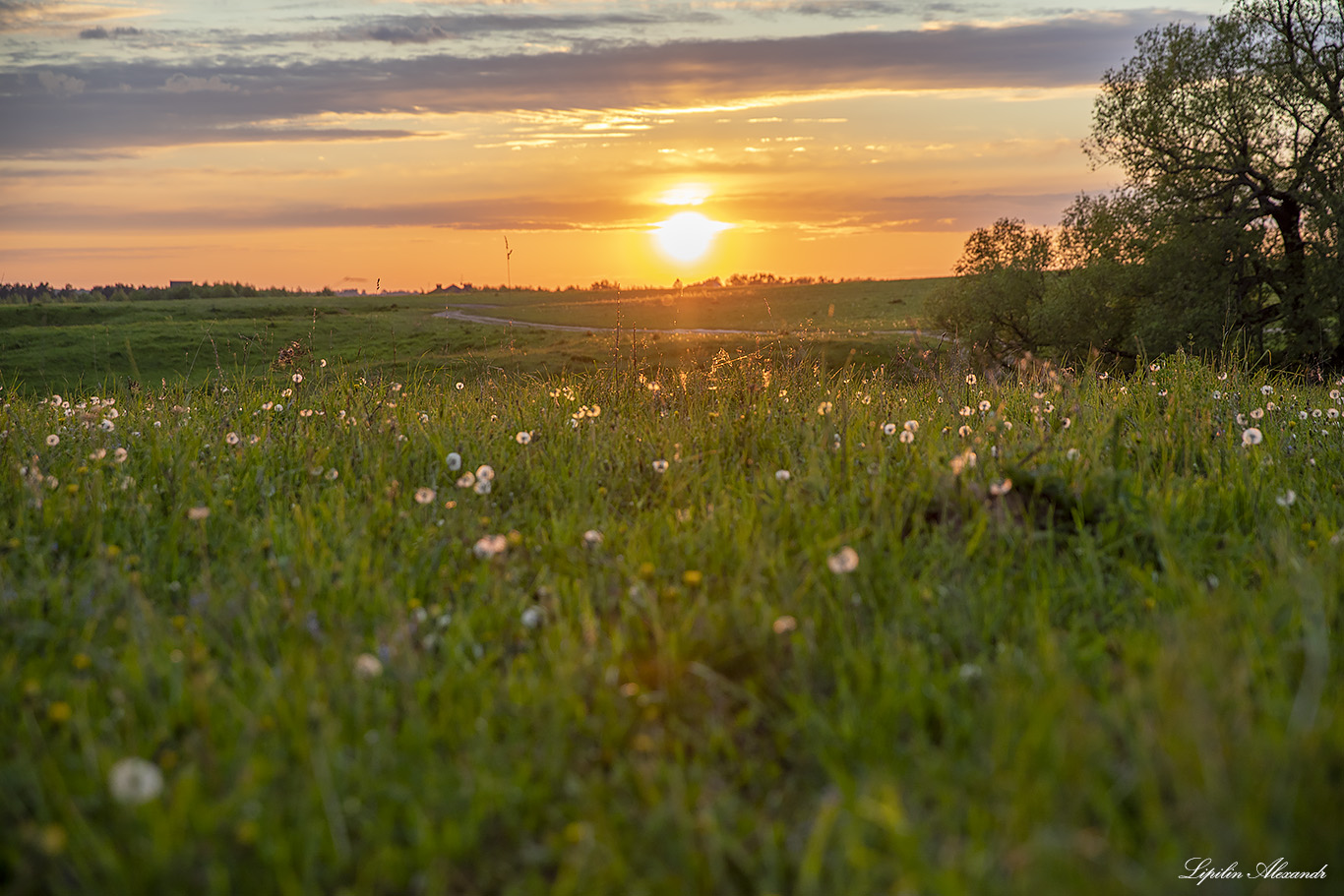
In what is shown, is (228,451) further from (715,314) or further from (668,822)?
(715,314)

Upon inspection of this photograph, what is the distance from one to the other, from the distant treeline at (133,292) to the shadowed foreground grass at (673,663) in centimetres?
9845

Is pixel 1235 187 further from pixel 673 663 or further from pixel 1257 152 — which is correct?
pixel 673 663

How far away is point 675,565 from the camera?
13.4ft

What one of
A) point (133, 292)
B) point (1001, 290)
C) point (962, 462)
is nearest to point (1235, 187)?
point (1001, 290)

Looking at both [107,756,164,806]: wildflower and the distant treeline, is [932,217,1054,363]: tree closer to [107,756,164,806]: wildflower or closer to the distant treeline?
[107,756,164,806]: wildflower

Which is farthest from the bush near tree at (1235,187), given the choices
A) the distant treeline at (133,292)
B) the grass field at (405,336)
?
the distant treeline at (133,292)

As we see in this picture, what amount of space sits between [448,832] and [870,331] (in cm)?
4535

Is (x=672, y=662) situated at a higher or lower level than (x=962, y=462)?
lower

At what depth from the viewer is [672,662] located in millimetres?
3182

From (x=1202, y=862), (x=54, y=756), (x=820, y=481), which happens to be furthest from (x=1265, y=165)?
(x=54, y=756)

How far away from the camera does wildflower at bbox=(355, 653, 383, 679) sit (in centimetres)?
296

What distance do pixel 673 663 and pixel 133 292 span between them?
11914 centimetres

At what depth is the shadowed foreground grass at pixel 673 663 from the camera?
2301mm

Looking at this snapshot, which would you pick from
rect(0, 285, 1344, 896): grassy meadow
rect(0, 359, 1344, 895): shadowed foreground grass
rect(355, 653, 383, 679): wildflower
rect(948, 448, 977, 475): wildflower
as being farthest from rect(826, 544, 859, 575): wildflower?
rect(355, 653, 383, 679): wildflower
